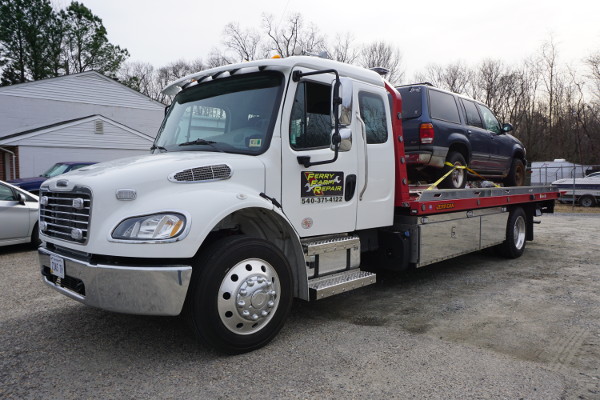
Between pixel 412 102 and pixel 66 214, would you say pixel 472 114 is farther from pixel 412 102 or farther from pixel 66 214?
pixel 66 214

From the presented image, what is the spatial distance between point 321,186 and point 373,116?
1.21m

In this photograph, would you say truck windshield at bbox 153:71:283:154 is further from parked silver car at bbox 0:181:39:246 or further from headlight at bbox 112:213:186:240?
parked silver car at bbox 0:181:39:246

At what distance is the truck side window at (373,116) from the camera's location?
4.90m

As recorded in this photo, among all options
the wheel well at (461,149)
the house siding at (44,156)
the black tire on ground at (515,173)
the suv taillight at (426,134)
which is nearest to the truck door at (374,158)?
the suv taillight at (426,134)

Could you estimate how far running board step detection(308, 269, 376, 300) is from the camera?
13.5ft

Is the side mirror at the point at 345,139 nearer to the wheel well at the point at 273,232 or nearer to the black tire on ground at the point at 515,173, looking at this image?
the wheel well at the point at 273,232

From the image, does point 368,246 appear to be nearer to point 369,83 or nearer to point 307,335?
point 307,335

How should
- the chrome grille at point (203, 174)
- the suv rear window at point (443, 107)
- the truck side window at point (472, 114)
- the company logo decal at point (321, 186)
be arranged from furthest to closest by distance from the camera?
the truck side window at point (472, 114) → the suv rear window at point (443, 107) → the company logo decal at point (321, 186) → the chrome grille at point (203, 174)

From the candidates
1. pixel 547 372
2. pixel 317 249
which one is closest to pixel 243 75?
pixel 317 249

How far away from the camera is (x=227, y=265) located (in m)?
3.48

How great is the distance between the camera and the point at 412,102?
7023 mm

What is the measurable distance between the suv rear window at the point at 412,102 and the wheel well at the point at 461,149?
87 cm

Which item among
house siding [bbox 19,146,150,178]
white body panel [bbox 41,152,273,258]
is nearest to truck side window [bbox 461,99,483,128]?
white body panel [bbox 41,152,273,258]

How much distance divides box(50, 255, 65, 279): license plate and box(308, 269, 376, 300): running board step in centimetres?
204
